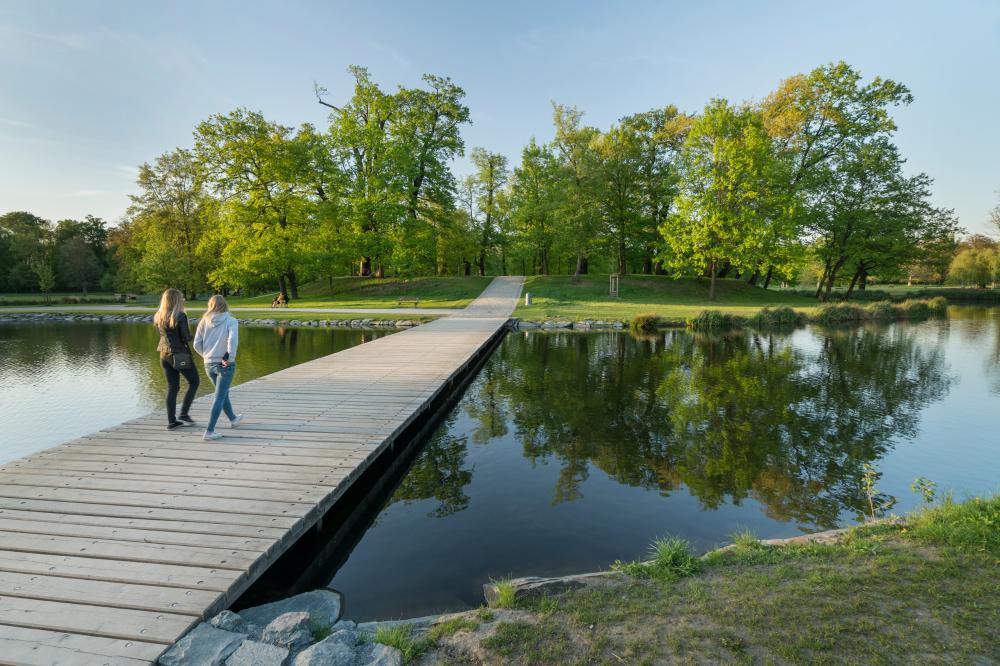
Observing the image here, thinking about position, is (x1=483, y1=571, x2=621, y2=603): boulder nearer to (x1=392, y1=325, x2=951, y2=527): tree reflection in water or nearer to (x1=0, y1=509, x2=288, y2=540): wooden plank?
(x1=0, y1=509, x2=288, y2=540): wooden plank

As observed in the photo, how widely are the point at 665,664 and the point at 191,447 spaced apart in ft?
20.5

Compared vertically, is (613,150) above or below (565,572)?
above

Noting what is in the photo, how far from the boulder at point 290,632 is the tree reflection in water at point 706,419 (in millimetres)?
3051

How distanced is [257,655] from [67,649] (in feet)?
3.77

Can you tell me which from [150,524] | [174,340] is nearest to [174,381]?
[174,340]

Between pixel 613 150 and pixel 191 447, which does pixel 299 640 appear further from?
pixel 613 150

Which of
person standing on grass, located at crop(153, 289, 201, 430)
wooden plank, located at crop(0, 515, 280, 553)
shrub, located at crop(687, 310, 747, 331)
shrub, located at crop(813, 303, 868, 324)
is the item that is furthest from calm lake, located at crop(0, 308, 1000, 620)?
shrub, located at crop(813, 303, 868, 324)

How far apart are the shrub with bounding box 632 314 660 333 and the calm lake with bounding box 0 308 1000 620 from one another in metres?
4.80

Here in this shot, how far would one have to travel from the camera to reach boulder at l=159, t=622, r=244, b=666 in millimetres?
2902

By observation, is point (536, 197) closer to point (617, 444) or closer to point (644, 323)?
point (644, 323)

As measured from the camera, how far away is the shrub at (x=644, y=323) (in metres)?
22.5

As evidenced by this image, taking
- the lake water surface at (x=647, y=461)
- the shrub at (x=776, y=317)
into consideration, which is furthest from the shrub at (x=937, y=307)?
the lake water surface at (x=647, y=461)

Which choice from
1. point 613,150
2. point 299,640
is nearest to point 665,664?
point 299,640

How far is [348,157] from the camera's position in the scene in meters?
36.5
